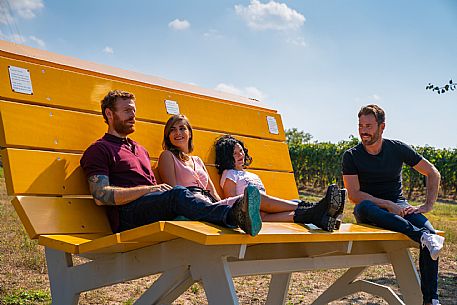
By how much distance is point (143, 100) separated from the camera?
3779 millimetres

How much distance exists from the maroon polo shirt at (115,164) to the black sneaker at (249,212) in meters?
0.92

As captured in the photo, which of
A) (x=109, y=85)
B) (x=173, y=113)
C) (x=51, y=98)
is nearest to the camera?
(x=51, y=98)

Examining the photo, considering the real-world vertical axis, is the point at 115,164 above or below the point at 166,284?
above

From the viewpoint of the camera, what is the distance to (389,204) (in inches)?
145

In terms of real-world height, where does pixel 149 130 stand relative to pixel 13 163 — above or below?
above

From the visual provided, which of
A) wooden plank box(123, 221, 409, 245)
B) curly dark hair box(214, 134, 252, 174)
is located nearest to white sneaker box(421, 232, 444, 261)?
wooden plank box(123, 221, 409, 245)

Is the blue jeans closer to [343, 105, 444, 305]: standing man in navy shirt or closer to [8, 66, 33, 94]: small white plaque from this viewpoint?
[343, 105, 444, 305]: standing man in navy shirt

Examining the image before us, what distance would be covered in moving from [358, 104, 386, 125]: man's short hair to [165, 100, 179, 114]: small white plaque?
1194mm

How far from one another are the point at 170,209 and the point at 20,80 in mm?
1138

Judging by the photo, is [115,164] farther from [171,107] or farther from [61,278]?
[171,107]

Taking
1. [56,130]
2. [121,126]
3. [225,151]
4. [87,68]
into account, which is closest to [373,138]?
[225,151]

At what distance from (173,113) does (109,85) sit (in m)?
0.51

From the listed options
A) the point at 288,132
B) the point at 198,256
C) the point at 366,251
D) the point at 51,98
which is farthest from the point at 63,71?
the point at 288,132

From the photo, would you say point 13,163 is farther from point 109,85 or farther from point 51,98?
point 109,85
